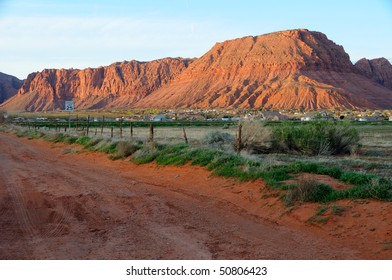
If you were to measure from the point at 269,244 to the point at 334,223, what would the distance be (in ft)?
6.11

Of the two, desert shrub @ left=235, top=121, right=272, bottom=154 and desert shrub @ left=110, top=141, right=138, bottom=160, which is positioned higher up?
desert shrub @ left=235, top=121, right=272, bottom=154

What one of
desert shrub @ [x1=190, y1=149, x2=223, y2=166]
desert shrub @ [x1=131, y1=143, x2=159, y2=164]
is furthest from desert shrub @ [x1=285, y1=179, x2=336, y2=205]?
desert shrub @ [x1=131, y1=143, x2=159, y2=164]

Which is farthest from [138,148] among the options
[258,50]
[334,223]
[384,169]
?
[258,50]

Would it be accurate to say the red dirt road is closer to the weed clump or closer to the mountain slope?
the weed clump

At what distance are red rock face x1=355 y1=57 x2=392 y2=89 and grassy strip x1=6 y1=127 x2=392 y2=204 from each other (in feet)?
597

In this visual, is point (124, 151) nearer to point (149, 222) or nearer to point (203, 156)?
point (203, 156)

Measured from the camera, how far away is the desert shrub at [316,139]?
842 inches

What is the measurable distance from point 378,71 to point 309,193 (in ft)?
662

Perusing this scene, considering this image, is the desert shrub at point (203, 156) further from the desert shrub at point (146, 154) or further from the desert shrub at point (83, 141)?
the desert shrub at point (83, 141)

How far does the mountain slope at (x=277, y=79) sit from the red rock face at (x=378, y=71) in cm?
2497

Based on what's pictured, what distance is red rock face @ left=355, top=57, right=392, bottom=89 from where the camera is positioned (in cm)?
18802

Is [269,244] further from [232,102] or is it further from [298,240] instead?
[232,102]

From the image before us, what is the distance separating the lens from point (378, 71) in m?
194

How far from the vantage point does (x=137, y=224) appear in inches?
361
